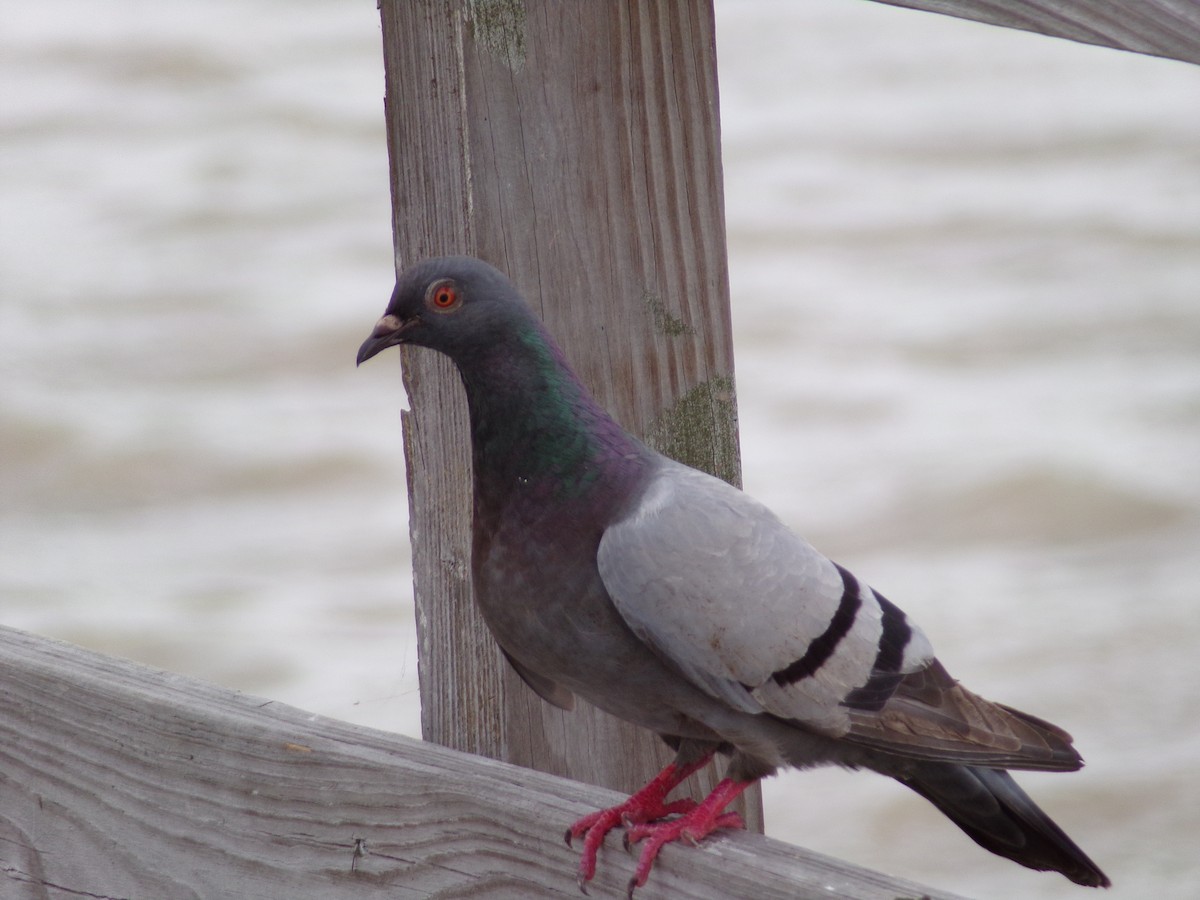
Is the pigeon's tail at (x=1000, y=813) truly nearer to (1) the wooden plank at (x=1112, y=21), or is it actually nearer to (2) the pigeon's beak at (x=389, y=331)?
(2) the pigeon's beak at (x=389, y=331)

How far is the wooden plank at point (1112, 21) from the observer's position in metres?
1.13

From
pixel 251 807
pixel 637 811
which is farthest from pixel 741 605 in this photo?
pixel 251 807

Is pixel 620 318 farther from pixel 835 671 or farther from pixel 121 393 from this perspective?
pixel 121 393

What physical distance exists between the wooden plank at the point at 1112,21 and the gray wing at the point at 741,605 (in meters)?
0.73

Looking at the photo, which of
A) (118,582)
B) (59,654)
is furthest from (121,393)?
(59,654)

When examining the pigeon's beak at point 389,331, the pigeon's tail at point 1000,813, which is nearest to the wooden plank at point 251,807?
the pigeon's beak at point 389,331

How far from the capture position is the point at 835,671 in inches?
73.0

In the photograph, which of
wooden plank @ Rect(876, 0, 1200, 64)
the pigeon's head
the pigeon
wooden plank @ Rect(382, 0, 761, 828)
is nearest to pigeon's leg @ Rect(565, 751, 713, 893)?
the pigeon

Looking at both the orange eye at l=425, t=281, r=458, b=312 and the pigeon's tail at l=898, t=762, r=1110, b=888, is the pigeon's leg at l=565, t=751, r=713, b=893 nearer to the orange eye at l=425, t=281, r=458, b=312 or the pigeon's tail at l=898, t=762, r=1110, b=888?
the pigeon's tail at l=898, t=762, r=1110, b=888

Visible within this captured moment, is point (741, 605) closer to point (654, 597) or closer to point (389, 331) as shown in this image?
point (654, 597)

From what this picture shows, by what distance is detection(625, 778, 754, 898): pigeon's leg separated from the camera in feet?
5.16

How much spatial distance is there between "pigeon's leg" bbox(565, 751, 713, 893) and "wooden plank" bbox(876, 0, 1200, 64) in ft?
2.89

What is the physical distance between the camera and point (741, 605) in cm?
179

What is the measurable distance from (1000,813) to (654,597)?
66 cm
